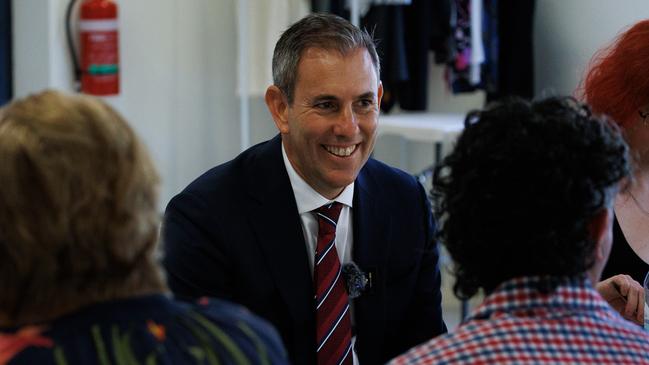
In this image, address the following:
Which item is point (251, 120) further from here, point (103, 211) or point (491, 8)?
point (103, 211)

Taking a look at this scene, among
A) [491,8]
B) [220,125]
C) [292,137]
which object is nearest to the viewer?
[292,137]

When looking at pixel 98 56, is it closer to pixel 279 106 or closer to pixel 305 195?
pixel 279 106

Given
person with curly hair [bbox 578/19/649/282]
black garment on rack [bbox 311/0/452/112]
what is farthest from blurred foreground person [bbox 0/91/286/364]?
black garment on rack [bbox 311/0/452/112]

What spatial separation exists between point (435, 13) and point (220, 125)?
1319mm

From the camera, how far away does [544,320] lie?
1254mm

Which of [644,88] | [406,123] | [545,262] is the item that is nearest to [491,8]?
[406,123]

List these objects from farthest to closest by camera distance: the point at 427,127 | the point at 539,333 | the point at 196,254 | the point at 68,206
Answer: the point at 427,127 → the point at 196,254 → the point at 539,333 → the point at 68,206

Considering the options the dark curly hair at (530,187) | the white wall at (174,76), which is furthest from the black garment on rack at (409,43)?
the dark curly hair at (530,187)

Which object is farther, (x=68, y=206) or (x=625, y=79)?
(x=625, y=79)

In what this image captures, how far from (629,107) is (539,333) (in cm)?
108

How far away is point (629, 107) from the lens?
7.18ft

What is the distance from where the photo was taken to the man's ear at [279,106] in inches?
84.0

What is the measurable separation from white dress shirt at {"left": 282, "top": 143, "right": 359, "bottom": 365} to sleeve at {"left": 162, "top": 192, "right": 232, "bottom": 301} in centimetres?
18

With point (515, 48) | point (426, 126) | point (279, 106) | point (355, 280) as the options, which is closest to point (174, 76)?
point (426, 126)
